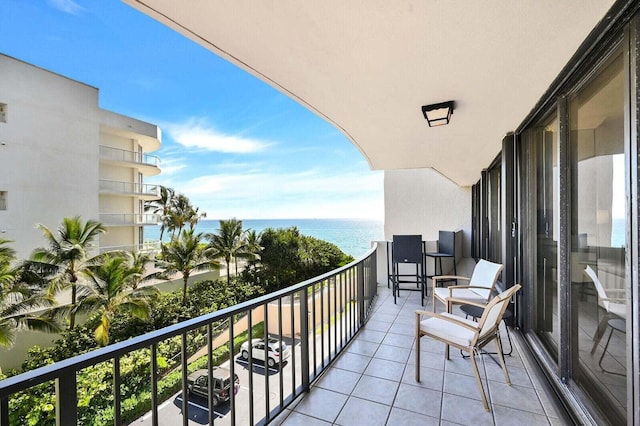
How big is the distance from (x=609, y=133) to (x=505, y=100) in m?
0.95

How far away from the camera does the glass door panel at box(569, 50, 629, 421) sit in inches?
49.7

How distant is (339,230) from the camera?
48031 mm

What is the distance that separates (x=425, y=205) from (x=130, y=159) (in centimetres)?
1550

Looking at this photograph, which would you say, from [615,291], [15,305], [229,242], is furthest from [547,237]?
[229,242]

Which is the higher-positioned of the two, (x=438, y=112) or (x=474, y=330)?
(x=438, y=112)

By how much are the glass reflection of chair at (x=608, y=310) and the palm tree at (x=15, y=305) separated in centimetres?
1134

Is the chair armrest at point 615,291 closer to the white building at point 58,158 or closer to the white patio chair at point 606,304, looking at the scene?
the white patio chair at point 606,304

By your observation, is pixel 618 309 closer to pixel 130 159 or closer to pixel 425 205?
pixel 425 205

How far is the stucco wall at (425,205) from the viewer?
729 centimetres

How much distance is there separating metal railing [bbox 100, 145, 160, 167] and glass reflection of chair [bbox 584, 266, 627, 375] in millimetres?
17836

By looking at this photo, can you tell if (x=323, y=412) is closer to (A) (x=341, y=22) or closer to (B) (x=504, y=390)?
(B) (x=504, y=390)

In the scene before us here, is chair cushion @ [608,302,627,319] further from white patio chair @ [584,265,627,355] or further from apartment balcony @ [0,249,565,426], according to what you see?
apartment balcony @ [0,249,565,426]

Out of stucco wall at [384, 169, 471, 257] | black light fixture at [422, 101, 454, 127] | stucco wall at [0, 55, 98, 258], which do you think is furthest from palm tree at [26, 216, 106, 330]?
black light fixture at [422, 101, 454, 127]

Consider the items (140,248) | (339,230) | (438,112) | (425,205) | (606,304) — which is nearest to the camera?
(606,304)
